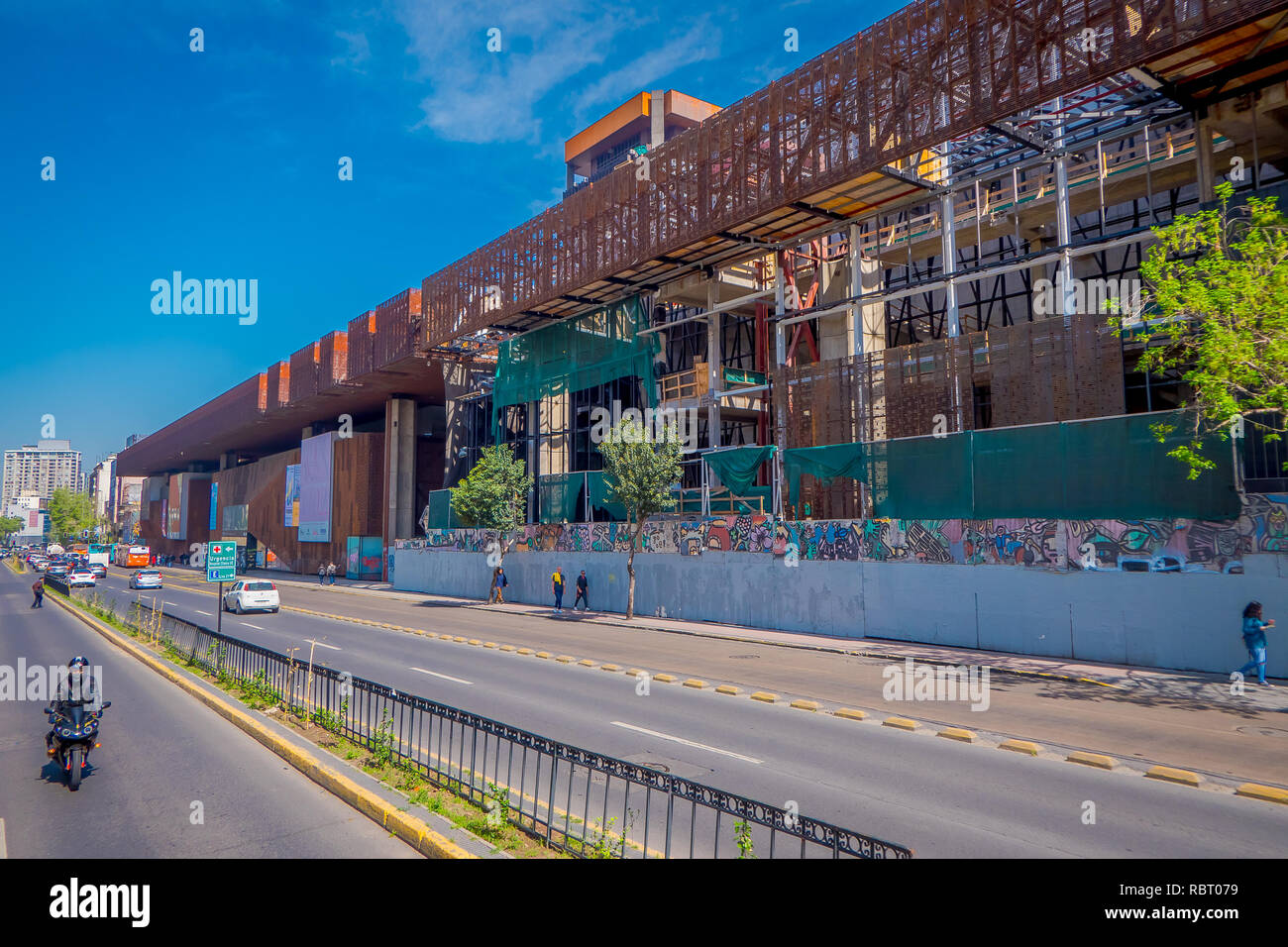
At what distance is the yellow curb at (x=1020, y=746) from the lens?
32.8 feet

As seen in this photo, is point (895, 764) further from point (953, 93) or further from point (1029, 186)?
point (1029, 186)

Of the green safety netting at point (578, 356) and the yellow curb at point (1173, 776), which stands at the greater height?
the green safety netting at point (578, 356)

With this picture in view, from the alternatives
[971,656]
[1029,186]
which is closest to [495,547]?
[971,656]

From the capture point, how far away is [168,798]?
26.1 ft

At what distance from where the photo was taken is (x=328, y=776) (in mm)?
8086

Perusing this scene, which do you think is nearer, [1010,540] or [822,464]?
[1010,540]

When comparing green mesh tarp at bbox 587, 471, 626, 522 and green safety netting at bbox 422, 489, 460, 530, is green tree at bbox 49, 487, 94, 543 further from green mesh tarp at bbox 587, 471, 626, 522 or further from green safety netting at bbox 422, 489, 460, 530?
green mesh tarp at bbox 587, 471, 626, 522

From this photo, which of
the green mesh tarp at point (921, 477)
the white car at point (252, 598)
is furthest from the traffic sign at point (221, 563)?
the green mesh tarp at point (921, 477)

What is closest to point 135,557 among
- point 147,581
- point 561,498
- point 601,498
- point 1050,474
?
point 147,581

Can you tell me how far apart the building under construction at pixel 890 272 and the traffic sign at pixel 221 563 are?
15808mm

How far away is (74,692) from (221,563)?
8394 millimetres

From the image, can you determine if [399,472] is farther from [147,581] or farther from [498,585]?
[498,585]

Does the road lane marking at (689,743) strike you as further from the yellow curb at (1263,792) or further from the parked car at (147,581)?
the parked car at (147,581)

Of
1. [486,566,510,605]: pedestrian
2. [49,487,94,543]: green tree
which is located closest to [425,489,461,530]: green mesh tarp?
[486,566,510,605]: pedestrian
